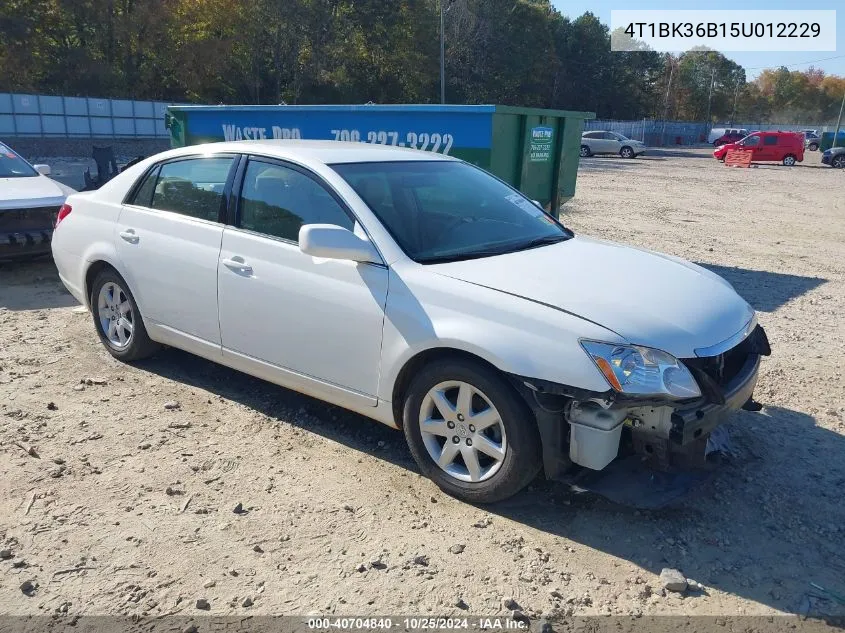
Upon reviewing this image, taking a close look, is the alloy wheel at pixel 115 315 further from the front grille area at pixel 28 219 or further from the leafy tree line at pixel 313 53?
the leafy tree line at pixel 313 53

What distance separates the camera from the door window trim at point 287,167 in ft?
12.6

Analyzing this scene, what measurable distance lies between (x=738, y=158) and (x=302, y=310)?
122ft

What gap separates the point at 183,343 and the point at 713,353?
129 inches

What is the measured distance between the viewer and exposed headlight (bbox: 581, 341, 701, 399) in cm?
303

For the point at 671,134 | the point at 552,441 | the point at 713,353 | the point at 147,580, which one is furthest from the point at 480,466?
the point at 671,134

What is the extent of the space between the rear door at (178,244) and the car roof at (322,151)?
10cm

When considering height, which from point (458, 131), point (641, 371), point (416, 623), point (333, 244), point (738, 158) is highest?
point (458, 131)

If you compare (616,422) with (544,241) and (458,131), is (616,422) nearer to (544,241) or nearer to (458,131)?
(544,241)

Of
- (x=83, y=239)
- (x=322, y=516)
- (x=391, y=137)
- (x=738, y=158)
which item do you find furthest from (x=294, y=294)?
(x=738, y=158)

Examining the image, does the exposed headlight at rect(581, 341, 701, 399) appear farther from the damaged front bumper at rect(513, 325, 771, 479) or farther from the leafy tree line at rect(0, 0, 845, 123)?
the leafy tree line at rect(0, 0, 845, 123)

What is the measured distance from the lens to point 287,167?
4.22 metres

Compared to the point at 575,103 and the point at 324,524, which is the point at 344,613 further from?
the point at 575,103

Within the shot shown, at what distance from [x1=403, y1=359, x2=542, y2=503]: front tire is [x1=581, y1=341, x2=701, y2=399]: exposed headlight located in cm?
42

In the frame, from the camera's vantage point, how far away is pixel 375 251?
369 centimetres
